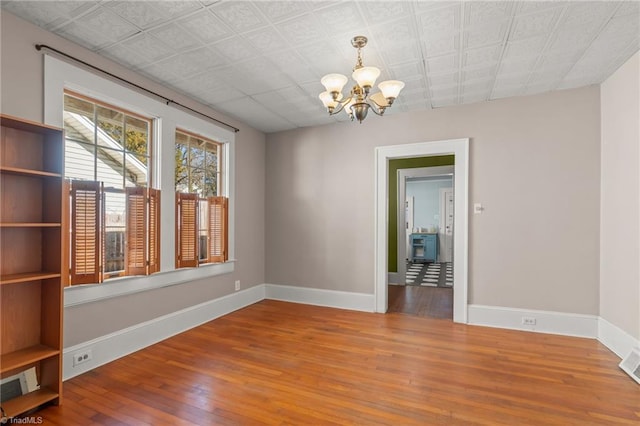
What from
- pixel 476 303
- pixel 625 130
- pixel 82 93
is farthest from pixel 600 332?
pixel 82 93

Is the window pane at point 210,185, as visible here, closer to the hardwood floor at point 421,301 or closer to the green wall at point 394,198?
the hardwood floor at point 421,301

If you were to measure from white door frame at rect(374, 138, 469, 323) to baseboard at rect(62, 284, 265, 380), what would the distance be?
6.86ft

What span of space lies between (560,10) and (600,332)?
313 centimetres

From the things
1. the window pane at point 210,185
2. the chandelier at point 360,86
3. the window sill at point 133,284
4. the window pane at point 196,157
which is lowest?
the window sill at point 133,284

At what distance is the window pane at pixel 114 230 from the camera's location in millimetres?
2768

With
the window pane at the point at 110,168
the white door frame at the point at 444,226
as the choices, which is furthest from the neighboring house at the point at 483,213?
the white door frame at the point at 444,226

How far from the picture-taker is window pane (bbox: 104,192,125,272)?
9.08 ft

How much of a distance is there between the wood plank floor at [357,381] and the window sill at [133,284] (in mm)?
601

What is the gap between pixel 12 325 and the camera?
6.77 ft

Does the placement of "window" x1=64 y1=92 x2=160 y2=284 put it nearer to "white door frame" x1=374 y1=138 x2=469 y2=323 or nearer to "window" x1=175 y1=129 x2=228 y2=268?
"window" x1=175 y1=129 x2=228 y2=268

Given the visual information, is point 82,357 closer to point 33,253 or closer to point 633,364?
point 33,253

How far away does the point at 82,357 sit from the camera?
2.50 meters

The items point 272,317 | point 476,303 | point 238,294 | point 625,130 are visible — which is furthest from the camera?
point 238,294

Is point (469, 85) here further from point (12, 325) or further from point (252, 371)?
point (12, 325)
